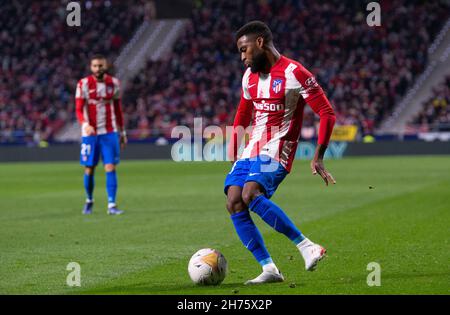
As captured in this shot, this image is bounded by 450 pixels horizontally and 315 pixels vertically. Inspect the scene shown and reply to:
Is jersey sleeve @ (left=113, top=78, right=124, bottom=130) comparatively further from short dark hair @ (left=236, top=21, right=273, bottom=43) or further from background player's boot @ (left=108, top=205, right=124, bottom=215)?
short dark hair @ (left=236, top=21, right=273, bottom=43)

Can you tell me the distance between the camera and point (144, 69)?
41031mm

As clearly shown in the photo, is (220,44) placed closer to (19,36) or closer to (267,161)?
(19,36)

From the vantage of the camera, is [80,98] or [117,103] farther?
[117,103]

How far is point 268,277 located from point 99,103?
7.75 meters

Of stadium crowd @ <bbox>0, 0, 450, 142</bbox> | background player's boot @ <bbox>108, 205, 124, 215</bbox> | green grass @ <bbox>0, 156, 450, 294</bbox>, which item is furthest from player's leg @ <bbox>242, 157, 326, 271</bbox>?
stadium crowd @ <bbox>0, 0, 450, 142</bbox>

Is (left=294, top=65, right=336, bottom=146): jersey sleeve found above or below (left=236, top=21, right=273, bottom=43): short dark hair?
below

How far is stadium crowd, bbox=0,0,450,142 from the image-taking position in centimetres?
3678

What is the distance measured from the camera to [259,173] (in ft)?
24.8

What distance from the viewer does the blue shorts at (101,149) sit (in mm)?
14469

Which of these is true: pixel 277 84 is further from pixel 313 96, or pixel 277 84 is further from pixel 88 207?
pixel 88 207

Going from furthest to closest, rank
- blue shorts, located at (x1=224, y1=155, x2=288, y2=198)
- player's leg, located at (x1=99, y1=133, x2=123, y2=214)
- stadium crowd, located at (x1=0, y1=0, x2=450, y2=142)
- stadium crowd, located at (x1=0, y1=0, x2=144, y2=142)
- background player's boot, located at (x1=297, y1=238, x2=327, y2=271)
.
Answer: stadium crowd, located at (x1=0, y1=0, x2=144, y2=142), stadium crowd, located at (x1=0, y1=0, x2=450, y2=142), player's leg, located at (x1=99, y1=133, x2=123, y2=214), blue shorts, located at (x1=224, y1=155, x2=288, y2=198), background player's boot, located at (x1=297, y1=238, x2=327, y2=271)

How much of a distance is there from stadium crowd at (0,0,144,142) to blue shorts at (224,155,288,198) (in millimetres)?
30311

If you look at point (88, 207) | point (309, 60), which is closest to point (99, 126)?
point (88, 207)
